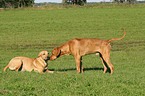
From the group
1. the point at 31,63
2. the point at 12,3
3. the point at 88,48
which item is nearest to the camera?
the point at 88,48

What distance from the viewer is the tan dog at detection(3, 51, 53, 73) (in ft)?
38.5

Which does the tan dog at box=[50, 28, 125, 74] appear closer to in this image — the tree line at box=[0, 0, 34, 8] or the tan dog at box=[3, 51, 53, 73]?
the tan dog at box=[3, 51, 53, 73]

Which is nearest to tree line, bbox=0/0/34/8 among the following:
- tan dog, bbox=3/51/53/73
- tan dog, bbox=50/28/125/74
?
tan dog, bbox=3/51/53/73

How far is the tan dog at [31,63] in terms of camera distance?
462 inches

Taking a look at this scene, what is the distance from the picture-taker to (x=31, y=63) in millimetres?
11961

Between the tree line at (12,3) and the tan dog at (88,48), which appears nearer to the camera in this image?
the tan dog at (88,48)

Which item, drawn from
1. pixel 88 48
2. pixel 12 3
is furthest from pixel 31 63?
pixel 12 3

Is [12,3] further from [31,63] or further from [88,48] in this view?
[88,48]

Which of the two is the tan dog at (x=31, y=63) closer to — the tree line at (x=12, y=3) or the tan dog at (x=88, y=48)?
the tan dog at (x=88, y=48)

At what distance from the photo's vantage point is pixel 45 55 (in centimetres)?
1171

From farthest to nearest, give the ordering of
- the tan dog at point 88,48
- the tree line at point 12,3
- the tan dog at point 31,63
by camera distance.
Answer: the tree line at point 12,3 → the tan dog at point 31,63 → the tan dog at point 88,48

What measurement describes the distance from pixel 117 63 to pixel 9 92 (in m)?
7.69

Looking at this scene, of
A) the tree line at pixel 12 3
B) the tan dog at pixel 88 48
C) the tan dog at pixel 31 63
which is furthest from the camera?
the tree line at pixel 12 3

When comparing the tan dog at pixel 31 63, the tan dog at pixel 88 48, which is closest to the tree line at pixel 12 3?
the tan dog at pixel 31 63
